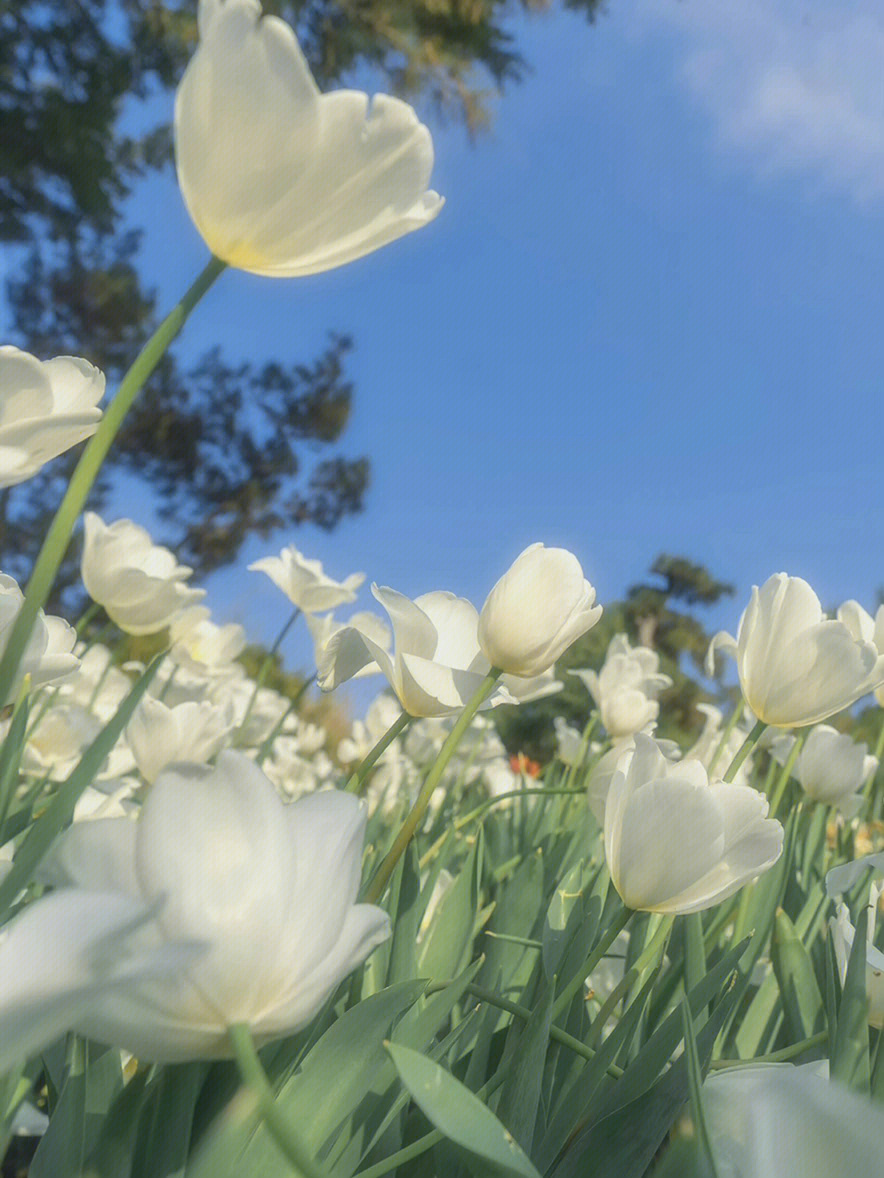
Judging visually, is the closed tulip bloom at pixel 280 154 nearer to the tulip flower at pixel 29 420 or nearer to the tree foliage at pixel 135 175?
the tulip flower at pixel 29 420

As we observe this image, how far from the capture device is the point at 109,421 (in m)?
0.46

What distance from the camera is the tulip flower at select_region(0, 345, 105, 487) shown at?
543mm

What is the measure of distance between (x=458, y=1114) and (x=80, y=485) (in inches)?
11.2

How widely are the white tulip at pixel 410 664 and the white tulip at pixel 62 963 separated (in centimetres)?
44

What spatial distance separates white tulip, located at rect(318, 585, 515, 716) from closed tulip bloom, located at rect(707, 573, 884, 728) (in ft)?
0.79

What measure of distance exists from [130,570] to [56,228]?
8044 mm

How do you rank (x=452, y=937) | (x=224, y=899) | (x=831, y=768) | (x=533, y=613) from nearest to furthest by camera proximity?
(x=224, y=899), (x=533, y=613), (x=452, y=937), (x=831, y=768)

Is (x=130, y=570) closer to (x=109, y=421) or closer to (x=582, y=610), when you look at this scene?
(x=582, y=610)

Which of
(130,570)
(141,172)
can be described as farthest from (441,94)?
(130,570)

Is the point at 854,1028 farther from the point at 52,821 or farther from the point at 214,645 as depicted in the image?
the point at 214,645

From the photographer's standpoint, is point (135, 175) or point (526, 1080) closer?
point (526, 1080)

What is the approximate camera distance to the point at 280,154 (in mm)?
501

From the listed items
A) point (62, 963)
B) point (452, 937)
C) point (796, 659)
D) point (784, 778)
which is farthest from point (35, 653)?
point (784, 778)

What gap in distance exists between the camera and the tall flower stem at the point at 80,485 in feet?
1.39
